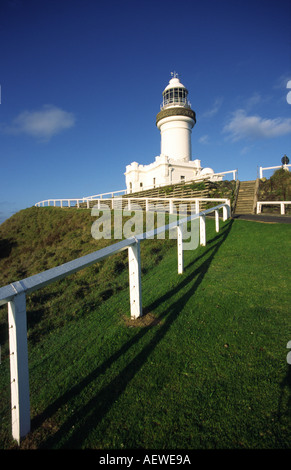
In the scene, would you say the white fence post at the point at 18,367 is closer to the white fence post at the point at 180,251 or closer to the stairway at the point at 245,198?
the white fence post at the point at 180,251

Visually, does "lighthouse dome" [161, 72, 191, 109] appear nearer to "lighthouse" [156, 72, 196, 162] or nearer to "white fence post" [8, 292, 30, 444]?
"lighthouse" [156, 72, 196, 162]

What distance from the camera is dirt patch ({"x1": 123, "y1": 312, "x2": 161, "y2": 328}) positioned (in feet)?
9.21

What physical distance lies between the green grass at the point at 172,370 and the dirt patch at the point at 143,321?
0.03 metres

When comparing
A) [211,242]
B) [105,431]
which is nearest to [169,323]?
[105,431]

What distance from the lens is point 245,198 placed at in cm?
1537

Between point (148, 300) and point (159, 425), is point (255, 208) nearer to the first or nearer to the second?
point (148, 300)

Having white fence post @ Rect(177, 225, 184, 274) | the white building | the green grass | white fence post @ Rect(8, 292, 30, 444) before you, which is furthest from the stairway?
white fence post @ Rect(8, 292, 30, 444)

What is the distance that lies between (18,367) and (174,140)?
32908 mm

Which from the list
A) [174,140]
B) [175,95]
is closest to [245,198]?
[174,140]

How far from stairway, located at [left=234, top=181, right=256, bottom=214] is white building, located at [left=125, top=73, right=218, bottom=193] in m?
12.8

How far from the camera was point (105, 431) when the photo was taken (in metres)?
1.54

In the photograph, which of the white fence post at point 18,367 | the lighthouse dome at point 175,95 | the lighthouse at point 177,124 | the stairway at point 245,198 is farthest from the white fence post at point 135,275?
the lighthouse dome at point 175,95

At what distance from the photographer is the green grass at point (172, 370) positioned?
1.50 meters

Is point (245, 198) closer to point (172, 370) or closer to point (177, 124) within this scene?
point (172, 370)
